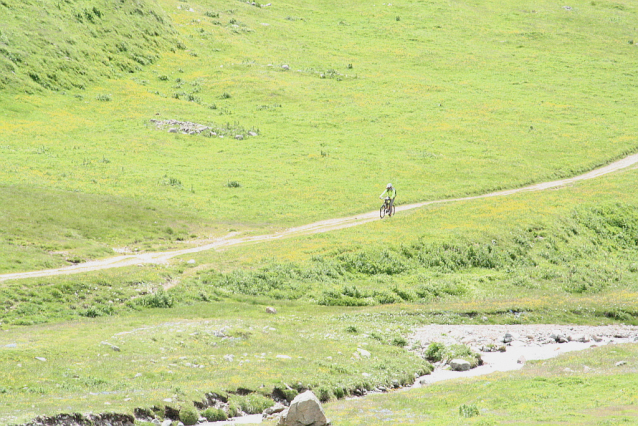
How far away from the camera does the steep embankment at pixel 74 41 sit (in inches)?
3504

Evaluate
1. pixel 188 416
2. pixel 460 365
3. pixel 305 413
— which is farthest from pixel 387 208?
pixel 305 413

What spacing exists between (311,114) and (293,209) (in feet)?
114

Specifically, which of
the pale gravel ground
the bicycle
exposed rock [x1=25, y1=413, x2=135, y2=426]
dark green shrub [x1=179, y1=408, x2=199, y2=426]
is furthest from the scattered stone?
the bicycle

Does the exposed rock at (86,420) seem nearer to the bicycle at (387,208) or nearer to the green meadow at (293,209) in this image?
the green meadow at (293,209)

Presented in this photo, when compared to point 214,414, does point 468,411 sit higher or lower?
higher

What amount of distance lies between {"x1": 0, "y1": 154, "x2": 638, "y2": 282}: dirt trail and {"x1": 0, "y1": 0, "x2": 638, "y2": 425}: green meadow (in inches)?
54.0

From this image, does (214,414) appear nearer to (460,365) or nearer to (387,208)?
(460,365)

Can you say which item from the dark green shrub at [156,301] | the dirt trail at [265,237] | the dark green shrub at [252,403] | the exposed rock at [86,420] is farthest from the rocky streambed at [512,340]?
the dirt trail at [265,237]

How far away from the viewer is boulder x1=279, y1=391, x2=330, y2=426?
67.5 ft

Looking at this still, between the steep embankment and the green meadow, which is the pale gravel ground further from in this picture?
the steep embankment

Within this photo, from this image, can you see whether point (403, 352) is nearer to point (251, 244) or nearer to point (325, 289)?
point (325, 289)

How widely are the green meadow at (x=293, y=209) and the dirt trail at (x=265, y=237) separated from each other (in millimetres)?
1372

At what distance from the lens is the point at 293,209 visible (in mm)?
67688

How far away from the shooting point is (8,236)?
49.8 m
